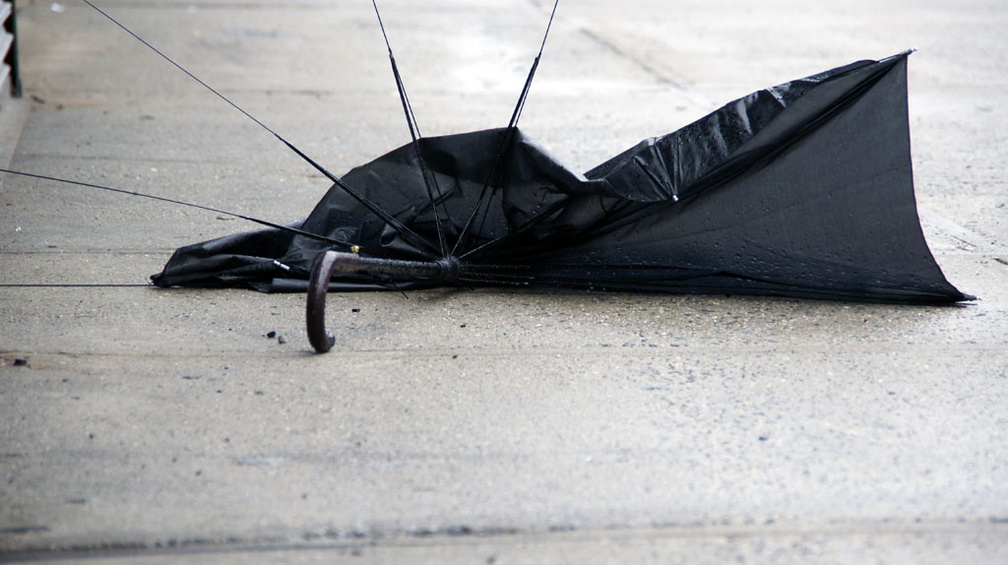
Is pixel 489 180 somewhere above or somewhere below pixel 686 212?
below

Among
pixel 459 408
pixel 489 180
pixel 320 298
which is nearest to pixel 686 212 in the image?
pixel 489 180

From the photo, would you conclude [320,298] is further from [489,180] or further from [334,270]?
[489,180]

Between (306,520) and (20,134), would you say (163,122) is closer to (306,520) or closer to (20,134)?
(20,134)

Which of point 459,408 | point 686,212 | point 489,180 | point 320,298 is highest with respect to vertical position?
point 686,212

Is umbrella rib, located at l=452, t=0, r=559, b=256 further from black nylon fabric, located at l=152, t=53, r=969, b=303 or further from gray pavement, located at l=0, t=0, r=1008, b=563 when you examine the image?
gray pavement, located at l=0, t=0, r=1008, b=563

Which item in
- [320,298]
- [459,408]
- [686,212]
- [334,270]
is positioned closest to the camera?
[459,408]

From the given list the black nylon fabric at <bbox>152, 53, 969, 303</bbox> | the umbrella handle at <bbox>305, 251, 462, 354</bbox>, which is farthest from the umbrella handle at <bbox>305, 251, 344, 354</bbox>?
the black nylon fabric at <bbox>152, 53, 969, 303</bbox>

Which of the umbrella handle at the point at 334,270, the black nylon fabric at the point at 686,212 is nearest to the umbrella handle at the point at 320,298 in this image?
the umbrella handle at the point at 334,270
